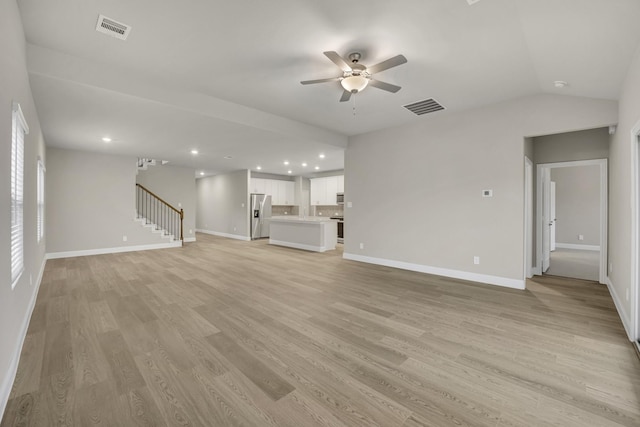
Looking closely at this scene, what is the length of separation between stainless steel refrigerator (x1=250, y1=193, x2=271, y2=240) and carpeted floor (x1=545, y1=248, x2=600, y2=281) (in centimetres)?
797

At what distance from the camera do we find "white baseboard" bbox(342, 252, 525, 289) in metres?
4.21

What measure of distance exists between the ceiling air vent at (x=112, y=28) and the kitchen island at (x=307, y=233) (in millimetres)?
5635

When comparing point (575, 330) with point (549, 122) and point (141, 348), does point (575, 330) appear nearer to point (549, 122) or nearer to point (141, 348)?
point (549, 122)

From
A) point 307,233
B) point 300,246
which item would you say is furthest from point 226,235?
point 307,233

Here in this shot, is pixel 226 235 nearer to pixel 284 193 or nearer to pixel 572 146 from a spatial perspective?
pixel 284 193

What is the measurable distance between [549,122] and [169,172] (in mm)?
9784

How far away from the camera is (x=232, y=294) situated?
12.6ft

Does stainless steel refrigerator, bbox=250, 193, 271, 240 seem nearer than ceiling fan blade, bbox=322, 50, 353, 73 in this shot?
No

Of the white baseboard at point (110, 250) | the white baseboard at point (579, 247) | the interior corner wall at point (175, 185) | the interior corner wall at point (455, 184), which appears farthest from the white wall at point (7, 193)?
the white baseboard at point (579, 247)

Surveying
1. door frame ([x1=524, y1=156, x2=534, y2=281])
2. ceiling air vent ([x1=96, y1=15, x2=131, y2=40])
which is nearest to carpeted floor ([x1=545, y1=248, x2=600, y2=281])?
door frame ([x1=524, y1=156, x2=534, y2=281])

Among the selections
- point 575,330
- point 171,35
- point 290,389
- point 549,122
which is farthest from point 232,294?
point 549,122

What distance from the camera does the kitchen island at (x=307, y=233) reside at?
7616mm

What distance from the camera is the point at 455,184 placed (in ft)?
15.6

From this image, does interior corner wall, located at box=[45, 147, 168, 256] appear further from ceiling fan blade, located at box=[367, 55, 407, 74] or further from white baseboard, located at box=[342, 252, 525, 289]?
ceiling fan blade, located at box=[367, 55, 407, 74]
